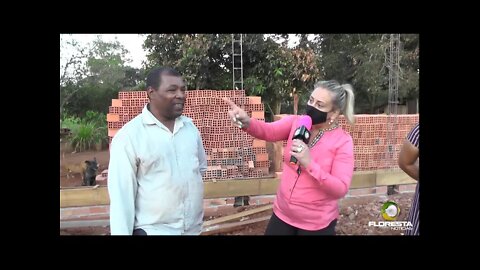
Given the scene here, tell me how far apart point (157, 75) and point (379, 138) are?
1645 mm

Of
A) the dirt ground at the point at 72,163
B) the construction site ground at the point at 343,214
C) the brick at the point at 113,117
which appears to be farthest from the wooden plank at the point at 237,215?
the brick at the point at 113,117

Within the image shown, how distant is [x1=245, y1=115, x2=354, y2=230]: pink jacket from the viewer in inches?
87.0

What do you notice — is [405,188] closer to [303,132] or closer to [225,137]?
[303,132]

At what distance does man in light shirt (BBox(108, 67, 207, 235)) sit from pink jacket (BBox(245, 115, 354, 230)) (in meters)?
0.47

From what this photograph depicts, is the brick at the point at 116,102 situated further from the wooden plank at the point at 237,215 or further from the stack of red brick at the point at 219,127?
the wooden plank at the point at 237,215

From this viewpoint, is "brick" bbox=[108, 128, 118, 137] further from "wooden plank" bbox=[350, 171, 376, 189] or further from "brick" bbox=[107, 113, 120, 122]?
"wooden plank" bbox=[350, 171, 376, 189]

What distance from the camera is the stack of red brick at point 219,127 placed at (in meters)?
2.57

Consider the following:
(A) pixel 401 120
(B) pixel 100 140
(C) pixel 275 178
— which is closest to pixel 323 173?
(C) pixel 275 178

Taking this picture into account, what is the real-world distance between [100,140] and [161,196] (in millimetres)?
653

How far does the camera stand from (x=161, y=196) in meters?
2.32

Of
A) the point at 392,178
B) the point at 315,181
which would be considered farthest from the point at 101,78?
the point at 392,178

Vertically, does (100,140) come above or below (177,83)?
below
